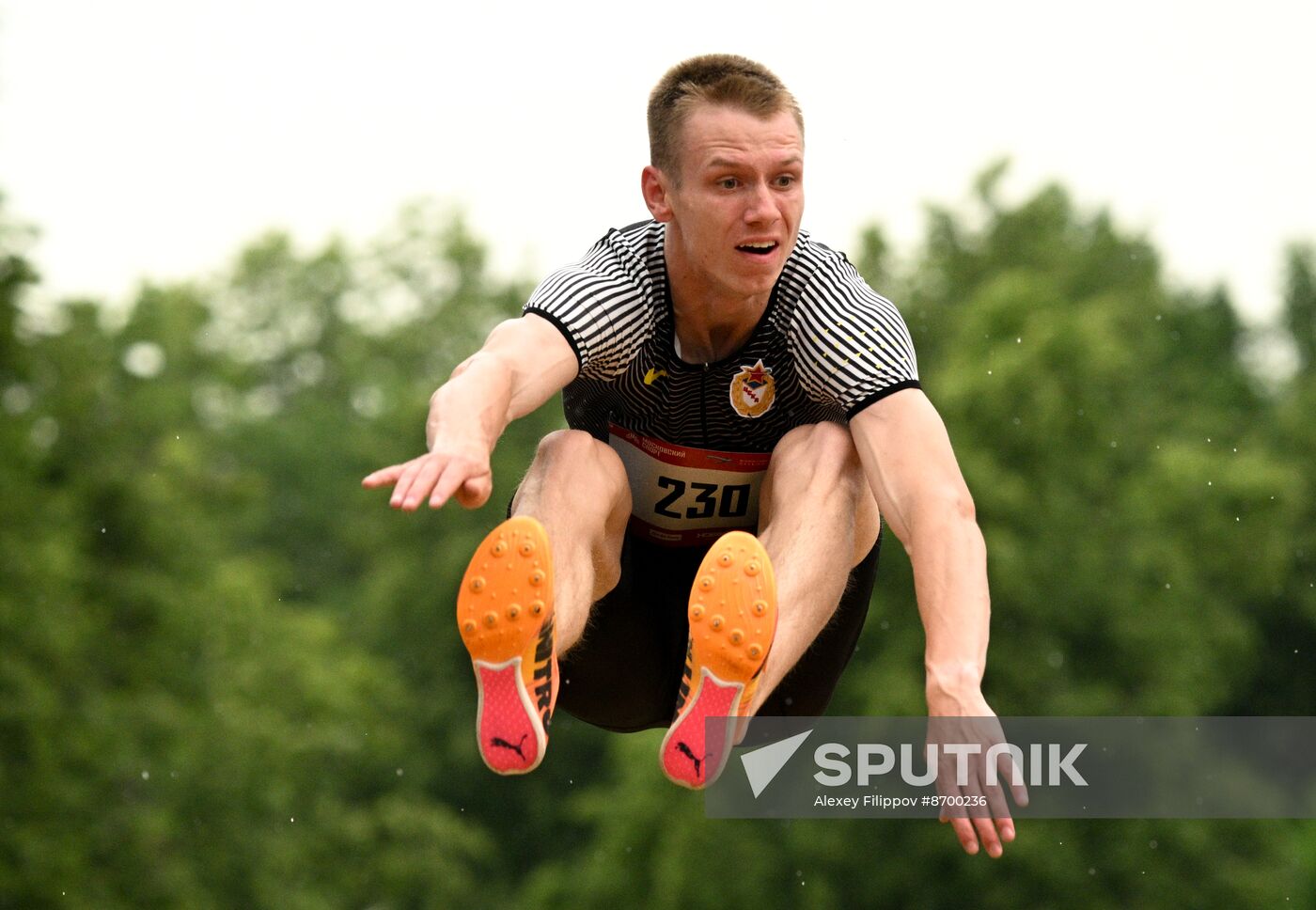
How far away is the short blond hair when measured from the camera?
5094 mm

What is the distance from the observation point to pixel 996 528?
80.2ft

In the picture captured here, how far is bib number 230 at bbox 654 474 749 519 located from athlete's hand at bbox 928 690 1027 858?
131 centimetres

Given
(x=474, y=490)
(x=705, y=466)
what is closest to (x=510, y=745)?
(x=474, y=490)

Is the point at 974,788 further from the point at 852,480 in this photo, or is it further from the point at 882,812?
the point at 882,812

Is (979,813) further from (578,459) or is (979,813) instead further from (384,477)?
(384,477)

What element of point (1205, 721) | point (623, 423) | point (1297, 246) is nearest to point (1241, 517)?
point (1205, 721)

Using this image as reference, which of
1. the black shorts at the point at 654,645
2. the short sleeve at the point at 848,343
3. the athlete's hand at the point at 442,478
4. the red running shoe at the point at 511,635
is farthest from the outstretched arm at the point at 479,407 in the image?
the black shorts at the point at 654,645

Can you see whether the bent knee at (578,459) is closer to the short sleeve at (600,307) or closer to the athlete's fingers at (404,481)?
the short sleeve at (600,307)

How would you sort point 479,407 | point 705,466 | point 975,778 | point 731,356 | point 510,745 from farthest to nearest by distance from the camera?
point 705,466 → point 731,356 → point 510,745 → point 479,407 → point 975,778

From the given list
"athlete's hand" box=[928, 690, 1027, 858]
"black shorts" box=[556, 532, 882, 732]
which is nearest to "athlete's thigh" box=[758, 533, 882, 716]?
"black shorts" box=[556, 532, 882, 732]

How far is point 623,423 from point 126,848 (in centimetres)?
1822

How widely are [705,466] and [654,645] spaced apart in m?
0.68

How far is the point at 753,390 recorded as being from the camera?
5527 mm

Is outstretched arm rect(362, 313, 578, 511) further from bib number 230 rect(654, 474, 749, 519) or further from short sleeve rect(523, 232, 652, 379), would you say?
bib number 230 rect(654, 474, 749, 519)
